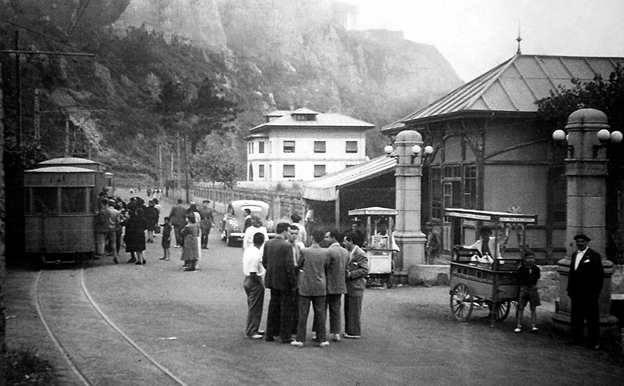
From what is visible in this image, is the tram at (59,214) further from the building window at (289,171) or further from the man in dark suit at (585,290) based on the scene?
the building window at (289,171)

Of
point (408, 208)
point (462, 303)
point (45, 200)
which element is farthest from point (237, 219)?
point (462, 303)

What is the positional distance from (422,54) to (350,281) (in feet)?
240

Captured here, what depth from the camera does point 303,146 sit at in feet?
172

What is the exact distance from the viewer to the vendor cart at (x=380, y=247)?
16.8m

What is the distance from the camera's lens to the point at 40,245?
1944 cm

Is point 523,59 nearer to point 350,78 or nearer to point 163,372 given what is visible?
point 163,372

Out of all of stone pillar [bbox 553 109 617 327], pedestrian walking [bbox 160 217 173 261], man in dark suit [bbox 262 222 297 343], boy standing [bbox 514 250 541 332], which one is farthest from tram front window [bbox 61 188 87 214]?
stone pillar [bbox 553 109 617 327]

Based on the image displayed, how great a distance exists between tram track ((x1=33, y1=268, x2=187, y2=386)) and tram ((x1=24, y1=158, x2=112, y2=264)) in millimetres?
3805

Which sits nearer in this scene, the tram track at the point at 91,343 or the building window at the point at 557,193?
the tram track at the point at 91,343

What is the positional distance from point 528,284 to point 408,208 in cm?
643

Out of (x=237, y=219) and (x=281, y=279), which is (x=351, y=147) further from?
(x=281, y=279)

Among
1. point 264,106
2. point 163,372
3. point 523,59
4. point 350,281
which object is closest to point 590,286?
point 350,281

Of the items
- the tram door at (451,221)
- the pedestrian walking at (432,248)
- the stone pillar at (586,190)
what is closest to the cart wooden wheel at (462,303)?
the stone pillar at (586,190)

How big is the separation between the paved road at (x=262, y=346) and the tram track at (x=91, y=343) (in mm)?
20
